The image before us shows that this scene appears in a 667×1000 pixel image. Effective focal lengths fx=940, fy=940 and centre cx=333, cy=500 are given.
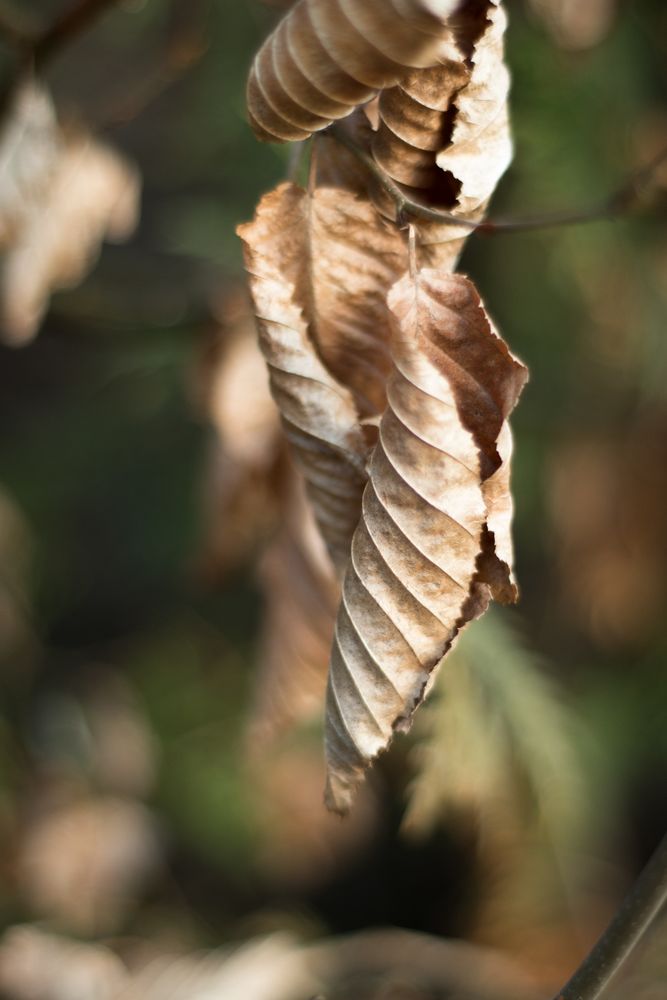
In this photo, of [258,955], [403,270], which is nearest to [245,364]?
[403,270]

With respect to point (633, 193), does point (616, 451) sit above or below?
below

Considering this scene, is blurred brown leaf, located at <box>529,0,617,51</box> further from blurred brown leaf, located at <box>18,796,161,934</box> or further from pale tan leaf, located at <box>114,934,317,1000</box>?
blurred brown leaf, located at <box>18,796,161,934</box>

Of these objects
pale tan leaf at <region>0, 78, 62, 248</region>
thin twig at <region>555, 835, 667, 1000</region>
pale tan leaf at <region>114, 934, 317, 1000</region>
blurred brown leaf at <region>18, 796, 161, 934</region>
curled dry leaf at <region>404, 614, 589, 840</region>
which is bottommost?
blurred brown leaf at <region>18, 796, 161, 934</region>

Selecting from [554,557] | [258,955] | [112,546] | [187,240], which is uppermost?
[187,240]

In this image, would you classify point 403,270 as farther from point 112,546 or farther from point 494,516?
point 112,546

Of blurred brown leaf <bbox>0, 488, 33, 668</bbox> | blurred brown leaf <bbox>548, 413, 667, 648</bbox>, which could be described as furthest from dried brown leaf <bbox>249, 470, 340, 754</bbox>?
blurred brown leaf <bbox>0, 488, 33, 668</bbox>

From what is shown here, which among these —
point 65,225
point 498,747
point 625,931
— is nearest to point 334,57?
point 625,931

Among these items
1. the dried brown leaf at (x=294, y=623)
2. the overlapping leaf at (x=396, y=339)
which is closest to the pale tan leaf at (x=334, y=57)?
the overlapping leaf at (x=396, y=339)

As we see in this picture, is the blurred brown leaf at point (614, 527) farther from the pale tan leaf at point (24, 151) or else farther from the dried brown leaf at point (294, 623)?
the pale tan leaf at point (24, 151)
